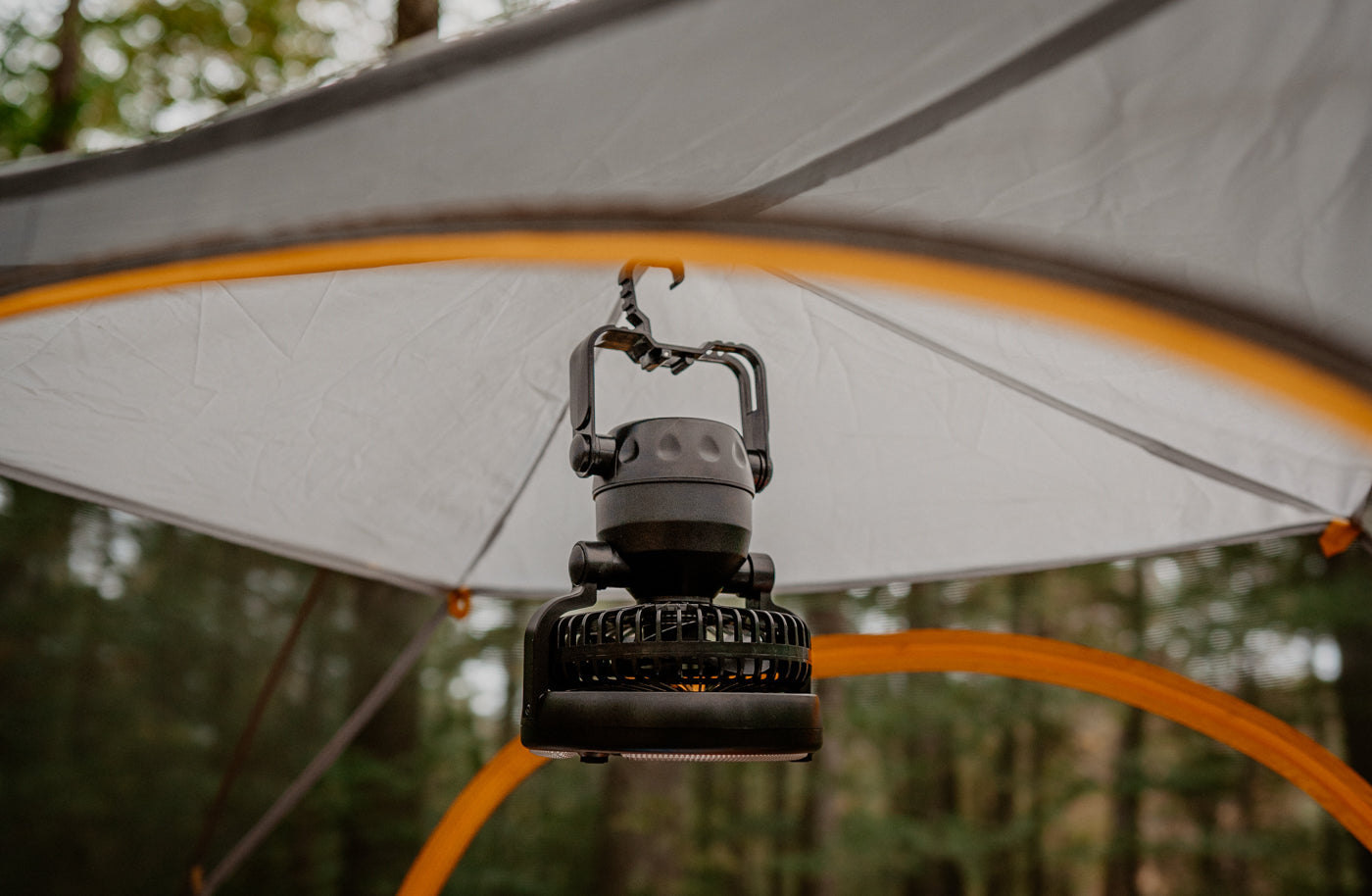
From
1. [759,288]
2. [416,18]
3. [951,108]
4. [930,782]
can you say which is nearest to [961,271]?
[951,108]

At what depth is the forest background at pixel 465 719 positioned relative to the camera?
16.9ft

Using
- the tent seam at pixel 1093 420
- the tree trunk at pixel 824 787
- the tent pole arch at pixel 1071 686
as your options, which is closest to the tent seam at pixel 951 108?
the tent seam at pixel 1093 420

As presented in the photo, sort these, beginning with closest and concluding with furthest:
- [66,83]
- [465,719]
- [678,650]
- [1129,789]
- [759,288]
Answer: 1. [678,650]
2. [759,288]
3. [66,83]
4. [1129,789]
5. [465,719]

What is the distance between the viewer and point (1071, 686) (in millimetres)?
1420

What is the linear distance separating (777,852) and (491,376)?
26.2 feet

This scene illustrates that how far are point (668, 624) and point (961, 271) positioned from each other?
0.34 meters

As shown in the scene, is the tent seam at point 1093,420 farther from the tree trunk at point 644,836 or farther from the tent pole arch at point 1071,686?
the tree trunk at point 644,836

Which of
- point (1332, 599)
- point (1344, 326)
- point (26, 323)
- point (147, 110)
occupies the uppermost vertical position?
point (147, 110)


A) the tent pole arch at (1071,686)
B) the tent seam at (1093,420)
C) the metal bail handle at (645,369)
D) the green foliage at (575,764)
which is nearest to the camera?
the metal bail handle at (645,369)

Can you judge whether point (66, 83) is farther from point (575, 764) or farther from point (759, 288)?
point (575, 764)

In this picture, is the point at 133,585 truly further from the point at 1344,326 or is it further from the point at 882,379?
the point at 1344,326

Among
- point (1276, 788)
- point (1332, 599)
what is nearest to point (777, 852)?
point (1276, 788)

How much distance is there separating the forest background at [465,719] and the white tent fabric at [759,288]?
11.0ft

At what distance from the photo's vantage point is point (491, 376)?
1.28 m
